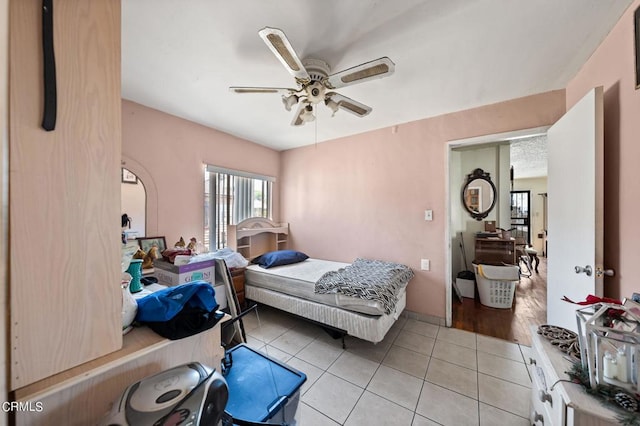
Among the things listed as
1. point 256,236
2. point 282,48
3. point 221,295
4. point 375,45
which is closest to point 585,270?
point 375,45

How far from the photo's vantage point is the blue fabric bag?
82 centimetres

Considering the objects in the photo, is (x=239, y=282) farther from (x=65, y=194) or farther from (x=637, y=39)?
Answer: (x=637, y=39)

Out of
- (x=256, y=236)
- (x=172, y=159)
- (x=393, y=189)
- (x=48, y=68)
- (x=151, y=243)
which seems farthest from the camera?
(x=256, y=236)

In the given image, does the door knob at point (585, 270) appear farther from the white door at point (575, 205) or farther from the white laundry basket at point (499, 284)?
the white laundry basket at point (499, 284)

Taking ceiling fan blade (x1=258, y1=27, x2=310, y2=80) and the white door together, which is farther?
the white door

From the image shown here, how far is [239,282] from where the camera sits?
2918 millimetres

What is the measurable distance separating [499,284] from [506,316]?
411 mm

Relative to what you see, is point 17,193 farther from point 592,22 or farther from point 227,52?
point 592,22

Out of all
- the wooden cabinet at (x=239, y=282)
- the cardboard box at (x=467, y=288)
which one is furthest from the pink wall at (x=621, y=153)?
the wooden cabinet at (x=239, y=282)

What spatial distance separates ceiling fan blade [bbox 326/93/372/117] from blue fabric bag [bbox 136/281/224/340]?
153cm

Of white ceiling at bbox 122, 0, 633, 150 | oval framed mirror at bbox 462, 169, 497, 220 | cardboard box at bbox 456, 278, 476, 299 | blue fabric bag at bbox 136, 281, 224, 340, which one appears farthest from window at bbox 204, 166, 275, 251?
oval framed mirror at bbox 462, 169, 497, 220

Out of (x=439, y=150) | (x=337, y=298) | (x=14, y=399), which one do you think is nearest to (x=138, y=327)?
(x=14, y=399)

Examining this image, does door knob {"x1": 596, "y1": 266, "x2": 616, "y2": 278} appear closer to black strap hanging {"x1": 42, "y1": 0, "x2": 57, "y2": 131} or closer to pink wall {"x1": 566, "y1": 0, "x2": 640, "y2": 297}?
pink wall {"x1": 566, "y1": 0, "x2": 640, "y2": 297}

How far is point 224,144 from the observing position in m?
3.09
